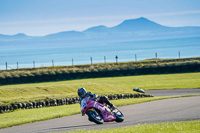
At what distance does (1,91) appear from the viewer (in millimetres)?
27172

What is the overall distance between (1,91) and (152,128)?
635 inches

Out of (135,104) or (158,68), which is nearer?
(135,104)

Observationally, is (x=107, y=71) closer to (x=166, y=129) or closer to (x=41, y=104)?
(x=41, y=104)

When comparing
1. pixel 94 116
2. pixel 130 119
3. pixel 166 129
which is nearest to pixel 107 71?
pixel 130 119

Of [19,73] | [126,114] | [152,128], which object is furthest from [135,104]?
[19,73]

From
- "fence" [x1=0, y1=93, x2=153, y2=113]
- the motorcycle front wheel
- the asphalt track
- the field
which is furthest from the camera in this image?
the field

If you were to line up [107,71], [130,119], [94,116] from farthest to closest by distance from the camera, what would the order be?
[107,71] → [130,119] → [94,116]

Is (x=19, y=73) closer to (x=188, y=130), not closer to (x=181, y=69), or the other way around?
(x=181, y=69)

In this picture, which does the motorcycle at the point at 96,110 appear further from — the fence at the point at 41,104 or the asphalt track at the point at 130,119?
the fence at the point at 41,104

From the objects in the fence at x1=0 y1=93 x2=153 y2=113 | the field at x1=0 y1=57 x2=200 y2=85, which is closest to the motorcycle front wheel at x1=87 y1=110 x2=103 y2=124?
the fence at x1=0 y1=93 x2=153 y2=113

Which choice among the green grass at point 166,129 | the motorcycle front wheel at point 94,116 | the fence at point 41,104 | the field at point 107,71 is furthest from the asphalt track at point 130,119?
the field at point 107,71

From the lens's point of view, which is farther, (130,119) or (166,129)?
(130,119)

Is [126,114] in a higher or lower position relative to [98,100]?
lower

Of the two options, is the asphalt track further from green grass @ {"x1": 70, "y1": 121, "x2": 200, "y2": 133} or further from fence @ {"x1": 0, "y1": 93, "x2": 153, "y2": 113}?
fence @ {"x1": 0, "y1": 93, "x2": 153, "y2": 113}
